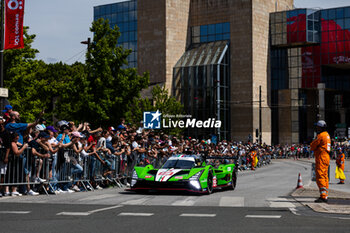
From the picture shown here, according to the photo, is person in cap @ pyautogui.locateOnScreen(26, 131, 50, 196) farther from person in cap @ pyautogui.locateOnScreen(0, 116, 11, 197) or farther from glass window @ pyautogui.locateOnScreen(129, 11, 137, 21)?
glass window @ pyautogui.locateOnScreen(129, 11, 137, 21)

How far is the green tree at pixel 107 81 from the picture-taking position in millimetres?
37031

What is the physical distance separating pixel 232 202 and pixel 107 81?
25752 millimetres

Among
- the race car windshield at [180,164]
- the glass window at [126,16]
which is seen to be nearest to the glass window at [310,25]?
the glass window at [126,16]

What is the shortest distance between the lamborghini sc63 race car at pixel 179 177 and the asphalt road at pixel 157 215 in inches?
46.6

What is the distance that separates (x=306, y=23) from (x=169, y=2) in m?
18.4

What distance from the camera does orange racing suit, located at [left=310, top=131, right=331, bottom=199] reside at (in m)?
12.4

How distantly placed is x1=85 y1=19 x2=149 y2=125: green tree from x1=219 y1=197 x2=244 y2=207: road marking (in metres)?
23.5

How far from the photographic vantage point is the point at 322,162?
12477mm

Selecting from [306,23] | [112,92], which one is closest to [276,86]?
[306,23]

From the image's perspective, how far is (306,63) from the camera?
7594cm

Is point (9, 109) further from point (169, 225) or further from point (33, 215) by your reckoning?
point (169, 225)

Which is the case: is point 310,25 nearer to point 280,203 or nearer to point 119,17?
point 119,17

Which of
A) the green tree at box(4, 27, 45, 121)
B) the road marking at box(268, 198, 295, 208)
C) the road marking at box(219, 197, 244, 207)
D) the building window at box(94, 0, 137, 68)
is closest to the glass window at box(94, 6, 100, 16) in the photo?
the building window at box(94, 0, 137, 68)

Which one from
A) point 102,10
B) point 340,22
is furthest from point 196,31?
point 102,10
